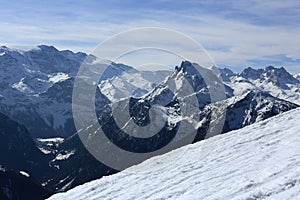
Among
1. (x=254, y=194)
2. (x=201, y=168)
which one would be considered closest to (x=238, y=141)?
(x=201, y=168)

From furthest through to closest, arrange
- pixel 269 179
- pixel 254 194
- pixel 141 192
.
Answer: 1. pixel 141 192
2. pixel 269 179
3. pixel 254 194

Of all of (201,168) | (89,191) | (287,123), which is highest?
(287,123)

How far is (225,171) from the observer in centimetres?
3108

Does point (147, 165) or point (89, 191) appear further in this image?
point (147, 165)

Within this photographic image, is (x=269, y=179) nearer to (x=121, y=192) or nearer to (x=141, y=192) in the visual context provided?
(x=141, y=192)

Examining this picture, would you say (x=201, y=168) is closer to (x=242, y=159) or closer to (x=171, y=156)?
(x=242, y=159)

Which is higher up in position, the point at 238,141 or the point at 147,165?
the point at 238,141

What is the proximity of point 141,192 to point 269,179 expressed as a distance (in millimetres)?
9103

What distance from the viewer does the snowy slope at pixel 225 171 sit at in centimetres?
2534

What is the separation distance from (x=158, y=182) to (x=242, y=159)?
620cm

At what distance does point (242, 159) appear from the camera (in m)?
33.0

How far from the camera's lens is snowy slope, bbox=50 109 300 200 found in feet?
83.1

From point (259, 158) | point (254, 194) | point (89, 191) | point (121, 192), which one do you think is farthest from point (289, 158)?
point (89, 191)

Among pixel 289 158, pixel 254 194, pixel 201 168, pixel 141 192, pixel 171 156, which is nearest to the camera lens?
pixel 254 194
